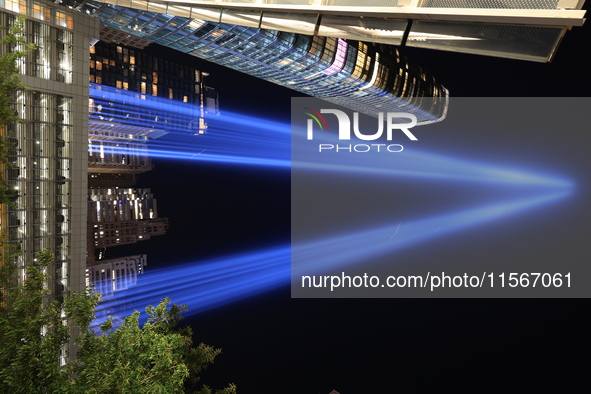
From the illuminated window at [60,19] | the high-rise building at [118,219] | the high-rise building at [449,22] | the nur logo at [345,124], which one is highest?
the illuminated window at [60,19]

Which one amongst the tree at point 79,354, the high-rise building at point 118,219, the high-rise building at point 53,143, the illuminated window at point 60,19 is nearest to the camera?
the tree at point 79,354

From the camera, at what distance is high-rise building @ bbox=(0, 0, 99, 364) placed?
58.3ft

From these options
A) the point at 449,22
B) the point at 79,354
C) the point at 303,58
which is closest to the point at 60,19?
the point at 79,354

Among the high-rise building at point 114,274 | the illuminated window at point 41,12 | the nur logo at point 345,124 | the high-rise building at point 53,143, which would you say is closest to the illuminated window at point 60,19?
the high-rise building at point 53,143

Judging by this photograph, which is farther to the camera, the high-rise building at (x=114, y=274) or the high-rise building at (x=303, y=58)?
the high-rise building at (x=114, y=274)

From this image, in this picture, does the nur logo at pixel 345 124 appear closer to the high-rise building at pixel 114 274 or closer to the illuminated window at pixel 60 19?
the illuminated window at pixel 60 19

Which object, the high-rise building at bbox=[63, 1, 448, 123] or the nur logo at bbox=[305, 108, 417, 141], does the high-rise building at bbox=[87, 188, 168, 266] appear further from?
the nur logo at bbox=[305, 108, 417, 141]

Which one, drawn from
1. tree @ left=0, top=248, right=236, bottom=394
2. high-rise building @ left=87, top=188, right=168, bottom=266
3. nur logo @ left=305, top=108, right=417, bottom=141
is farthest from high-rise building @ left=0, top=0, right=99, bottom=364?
high-rise building @ left=87, top=188, right=168, bottom=266

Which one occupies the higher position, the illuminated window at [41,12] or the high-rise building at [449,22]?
the illuminated window at [41,12]

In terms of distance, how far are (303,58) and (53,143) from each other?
36323 millimetres

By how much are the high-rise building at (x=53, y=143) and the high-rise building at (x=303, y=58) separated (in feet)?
44.6

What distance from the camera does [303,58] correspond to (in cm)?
4941

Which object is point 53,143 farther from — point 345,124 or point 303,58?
point 303,58

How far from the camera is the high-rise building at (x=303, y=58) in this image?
119ft
